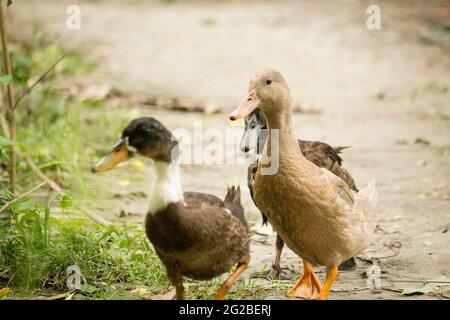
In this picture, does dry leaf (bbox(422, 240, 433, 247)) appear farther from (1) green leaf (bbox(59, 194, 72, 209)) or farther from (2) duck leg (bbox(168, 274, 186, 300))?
(1) green leaf (bbox(59, 194, 72, 209))

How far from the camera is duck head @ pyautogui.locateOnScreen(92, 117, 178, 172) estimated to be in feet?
12.4

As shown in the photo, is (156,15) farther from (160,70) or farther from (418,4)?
(418,4)

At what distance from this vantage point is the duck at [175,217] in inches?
149

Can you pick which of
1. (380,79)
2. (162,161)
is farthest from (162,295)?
(380,79)

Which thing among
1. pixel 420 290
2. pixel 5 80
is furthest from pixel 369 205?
pixel 5 80

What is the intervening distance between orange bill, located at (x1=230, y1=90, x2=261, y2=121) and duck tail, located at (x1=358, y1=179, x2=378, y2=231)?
98cm

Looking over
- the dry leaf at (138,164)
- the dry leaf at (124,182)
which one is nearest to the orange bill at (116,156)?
the dry leaf at (124,182)

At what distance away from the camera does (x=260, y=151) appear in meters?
5.46

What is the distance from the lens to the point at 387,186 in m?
7.17

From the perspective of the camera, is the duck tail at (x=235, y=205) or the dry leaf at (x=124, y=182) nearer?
the duck tail at (x=235, y=205)

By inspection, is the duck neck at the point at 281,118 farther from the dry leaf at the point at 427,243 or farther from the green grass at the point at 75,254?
the dry leaf at the point at 427,243

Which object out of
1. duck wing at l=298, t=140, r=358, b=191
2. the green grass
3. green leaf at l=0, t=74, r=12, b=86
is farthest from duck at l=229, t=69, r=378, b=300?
green leaf at l=0, t=74, r=12, b=86

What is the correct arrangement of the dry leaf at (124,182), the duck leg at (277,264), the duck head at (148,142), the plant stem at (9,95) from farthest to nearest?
the dry leaf at (124,182)
the plant stem at (9,95)
the duck leg at (277,264)
the duck head at (148,142)

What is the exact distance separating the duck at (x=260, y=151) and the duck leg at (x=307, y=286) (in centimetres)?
46
